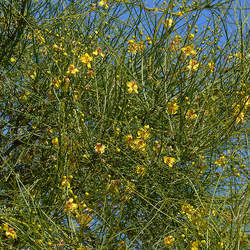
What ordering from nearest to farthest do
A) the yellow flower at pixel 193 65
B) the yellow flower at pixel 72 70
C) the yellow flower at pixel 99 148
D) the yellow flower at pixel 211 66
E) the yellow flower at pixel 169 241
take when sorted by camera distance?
the yellow flower at pixel 169 241 < the yellow flower at pixel 99 148 < the yellow flower at pixel 72 70 < the yellow flower at pixel 193 65 < the yellow flower at pixel 211 66

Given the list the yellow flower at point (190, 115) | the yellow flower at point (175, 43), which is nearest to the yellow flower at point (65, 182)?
the yellow flower at point (190, 115)

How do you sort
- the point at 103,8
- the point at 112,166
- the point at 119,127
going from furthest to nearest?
1. the point at 103,8
2. the point at 119,127
3. the point at 112,166

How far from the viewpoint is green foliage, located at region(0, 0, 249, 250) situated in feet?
6.75

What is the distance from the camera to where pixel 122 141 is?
2369 millimetres

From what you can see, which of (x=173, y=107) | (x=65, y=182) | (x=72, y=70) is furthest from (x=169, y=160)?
(x=72, y=70)

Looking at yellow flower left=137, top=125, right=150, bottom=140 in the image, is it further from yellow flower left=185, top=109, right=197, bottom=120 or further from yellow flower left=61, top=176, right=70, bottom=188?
yellow flower left=61, top=176, right=70, bottom=188

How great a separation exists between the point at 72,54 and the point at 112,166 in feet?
2.11

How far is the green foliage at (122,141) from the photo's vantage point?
2059 mm

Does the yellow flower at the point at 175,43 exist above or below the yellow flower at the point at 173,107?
above

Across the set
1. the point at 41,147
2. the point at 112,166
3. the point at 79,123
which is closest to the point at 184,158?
the point at 112,166

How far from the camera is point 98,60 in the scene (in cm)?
271

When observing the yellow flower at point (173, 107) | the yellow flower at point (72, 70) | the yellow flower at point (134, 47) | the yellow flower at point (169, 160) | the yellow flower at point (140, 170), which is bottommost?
the yellow flower at point (140, 170)

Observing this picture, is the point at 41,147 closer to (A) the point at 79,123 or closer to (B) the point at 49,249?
(A) the point at 79,123

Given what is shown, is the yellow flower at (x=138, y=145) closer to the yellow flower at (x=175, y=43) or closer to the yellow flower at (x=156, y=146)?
the yellow flower at (x=156, y=146)
